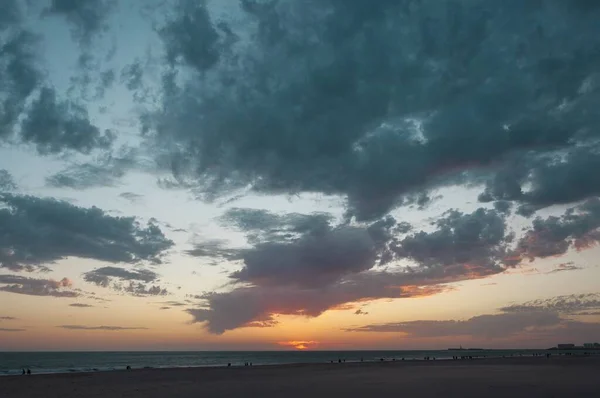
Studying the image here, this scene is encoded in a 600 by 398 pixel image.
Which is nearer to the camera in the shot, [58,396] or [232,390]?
[58,396]

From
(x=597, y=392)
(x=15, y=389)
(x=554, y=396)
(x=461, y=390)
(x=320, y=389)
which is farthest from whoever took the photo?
(x=15, y=389)

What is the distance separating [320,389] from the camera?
36.8m

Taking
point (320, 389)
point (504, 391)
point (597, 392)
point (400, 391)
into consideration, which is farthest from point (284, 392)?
Answer: point (597, 392)

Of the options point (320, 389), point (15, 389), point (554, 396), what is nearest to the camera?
point (554, 396)

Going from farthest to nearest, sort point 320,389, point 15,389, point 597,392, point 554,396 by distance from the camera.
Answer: point 15,389, point 320,389, point 597,392, point 554,396

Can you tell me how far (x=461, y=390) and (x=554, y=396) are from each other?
20.8 feet

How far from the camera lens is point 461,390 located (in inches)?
1309

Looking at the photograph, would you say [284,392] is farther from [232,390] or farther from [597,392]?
[597,392]

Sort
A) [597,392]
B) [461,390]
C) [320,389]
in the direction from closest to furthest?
[597,392], [461,390], [320,389]

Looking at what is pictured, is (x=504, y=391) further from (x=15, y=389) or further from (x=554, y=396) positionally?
(x=15, y=389)

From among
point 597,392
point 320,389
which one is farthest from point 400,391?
point 597,392

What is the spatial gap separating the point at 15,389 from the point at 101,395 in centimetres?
1192

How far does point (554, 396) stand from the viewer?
28719 millimetres

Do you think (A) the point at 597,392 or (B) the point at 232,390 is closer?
(A) the point at 597,392
